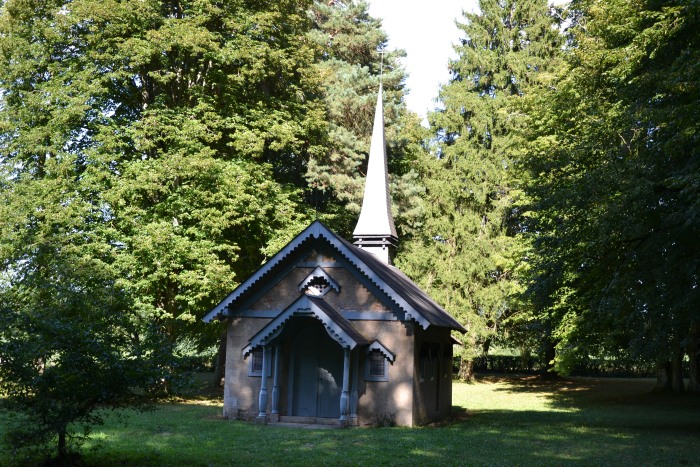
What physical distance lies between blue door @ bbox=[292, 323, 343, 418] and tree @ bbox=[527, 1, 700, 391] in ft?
21.1

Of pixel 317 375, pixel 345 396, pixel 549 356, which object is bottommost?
pixel 345 396

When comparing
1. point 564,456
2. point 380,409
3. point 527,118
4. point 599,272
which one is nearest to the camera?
point 564,456

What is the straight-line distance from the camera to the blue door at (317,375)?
70.6 feet

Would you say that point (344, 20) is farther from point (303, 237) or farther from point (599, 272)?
point (599, 272)

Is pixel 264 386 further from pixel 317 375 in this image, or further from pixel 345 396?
pixel 345 396

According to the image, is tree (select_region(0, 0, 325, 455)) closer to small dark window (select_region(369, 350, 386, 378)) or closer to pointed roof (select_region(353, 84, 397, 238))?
pointed roof (select_region(353, 84, 397, 238))

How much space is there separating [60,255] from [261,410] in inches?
359

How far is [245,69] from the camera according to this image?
93.2ft

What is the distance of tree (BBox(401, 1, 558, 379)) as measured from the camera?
39594 mm

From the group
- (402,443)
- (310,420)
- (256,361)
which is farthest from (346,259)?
(402,443)

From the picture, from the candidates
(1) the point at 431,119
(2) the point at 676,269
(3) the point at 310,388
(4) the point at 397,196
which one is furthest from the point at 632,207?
(1) the point at 431,119

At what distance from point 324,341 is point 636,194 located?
10.1m

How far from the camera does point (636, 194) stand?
51.7 ft

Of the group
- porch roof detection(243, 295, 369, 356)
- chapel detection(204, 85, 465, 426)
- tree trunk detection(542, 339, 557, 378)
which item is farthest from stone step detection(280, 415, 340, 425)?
tree trunk detection(542, 339, 557, 378)
